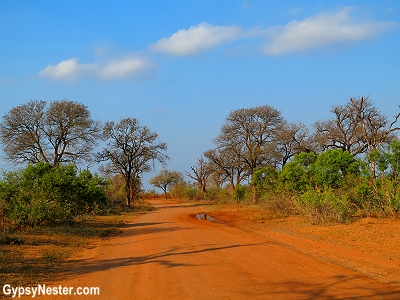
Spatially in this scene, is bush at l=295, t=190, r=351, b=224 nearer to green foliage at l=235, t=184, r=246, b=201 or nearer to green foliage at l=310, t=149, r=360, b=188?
green foliage at l=310, t=149, r=360, b=188

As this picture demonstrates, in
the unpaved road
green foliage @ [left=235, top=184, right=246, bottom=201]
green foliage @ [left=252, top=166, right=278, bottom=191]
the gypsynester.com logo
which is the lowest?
the unpaved road

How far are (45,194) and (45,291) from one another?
1082 cm

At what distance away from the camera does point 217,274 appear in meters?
8.35

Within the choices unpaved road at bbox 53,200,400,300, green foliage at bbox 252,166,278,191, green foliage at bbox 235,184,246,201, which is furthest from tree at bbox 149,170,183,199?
unpaved road at bbox 53,200,400,300

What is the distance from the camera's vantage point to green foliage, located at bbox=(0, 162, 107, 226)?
16484 millimetres

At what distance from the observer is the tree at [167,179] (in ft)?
287

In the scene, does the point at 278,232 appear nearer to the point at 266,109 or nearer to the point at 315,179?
the point at 315,179

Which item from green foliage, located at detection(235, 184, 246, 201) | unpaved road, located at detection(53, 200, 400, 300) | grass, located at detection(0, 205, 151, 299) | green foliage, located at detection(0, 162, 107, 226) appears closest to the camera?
unpaved road, located at detection(53, 200, 400, 300)

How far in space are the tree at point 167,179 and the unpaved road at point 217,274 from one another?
2946 inches

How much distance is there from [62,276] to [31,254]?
3218mm

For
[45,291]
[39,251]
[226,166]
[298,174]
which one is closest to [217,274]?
[45,291]

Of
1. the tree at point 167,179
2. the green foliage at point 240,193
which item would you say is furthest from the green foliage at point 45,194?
the tree at point 167,179

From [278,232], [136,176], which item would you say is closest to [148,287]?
[278,232]

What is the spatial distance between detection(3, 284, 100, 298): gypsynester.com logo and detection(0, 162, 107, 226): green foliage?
9.21m
